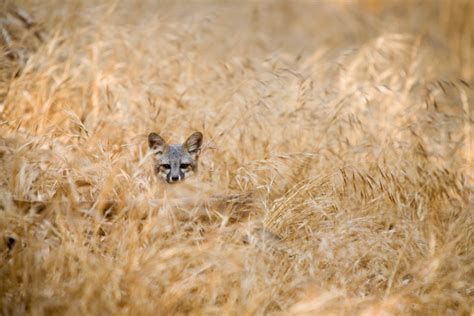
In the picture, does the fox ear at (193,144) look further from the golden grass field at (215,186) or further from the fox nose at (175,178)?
the fox nose at (175,178)

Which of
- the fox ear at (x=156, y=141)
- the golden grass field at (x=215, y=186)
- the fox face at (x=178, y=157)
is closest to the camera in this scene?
the golden grass field at (x=215, y=186)

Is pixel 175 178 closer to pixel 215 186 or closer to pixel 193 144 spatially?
pixel 193 144

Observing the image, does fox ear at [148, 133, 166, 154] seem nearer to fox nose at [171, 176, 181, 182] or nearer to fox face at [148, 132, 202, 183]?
fox face at [148, 132, 202, 183]

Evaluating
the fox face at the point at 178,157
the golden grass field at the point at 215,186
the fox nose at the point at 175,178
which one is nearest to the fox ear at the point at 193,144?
the fox face at the point at 178,157

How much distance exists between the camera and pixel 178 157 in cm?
469

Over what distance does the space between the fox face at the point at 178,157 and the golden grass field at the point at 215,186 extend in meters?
0.11

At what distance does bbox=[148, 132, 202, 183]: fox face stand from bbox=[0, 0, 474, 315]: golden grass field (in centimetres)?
11

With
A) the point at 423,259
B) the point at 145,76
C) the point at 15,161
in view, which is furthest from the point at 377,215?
the point at 145,76

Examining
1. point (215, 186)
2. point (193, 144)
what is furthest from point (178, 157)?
point (215, 186)

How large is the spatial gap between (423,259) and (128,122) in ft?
7.19

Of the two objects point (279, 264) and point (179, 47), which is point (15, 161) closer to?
point (279, 264)

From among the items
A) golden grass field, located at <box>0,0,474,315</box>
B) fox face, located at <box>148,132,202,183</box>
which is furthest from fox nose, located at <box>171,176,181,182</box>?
golden grass field, located at <box>0,0,474,315</box>

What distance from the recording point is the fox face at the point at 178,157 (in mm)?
4664

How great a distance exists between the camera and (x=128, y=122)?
15.8 ft
